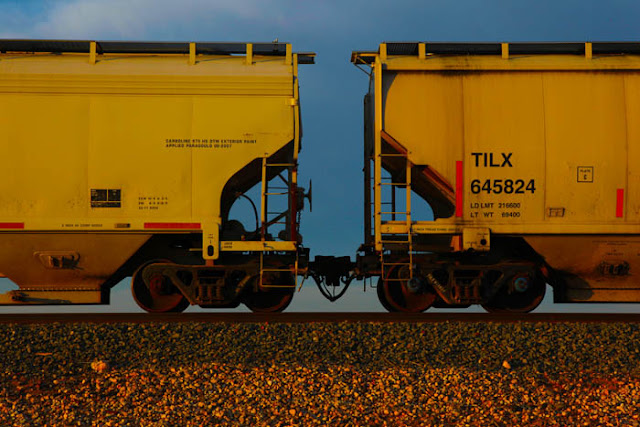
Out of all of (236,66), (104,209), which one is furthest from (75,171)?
(236,66)

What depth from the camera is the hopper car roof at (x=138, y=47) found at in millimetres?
10320

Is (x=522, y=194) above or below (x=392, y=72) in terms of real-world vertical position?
below

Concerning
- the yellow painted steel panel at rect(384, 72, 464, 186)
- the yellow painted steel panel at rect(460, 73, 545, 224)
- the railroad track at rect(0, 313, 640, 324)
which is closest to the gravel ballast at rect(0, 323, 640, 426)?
the railroad track at rect(0, 313, 640, 324)

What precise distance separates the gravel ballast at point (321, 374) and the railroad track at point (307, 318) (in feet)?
3.01

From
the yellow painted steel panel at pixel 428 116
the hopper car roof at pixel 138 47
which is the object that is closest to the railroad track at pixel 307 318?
the yellow painted steel panel at pixel 428 116

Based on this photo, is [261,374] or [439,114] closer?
[261,374]

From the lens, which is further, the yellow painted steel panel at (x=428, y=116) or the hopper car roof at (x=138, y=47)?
the hopper car roof at (x=138, y=47)

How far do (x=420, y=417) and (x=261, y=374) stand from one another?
1787 millimetres

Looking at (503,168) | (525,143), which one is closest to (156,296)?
(503,168)

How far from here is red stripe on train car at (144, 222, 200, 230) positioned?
9.68 m

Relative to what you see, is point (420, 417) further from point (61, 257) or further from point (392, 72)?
point (61, 257)

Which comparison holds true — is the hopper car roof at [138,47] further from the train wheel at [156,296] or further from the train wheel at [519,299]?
the train wheel at [519,299]

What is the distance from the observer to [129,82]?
32.3 ft

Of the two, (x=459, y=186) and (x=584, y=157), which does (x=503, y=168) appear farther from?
(x=584, y=157)
